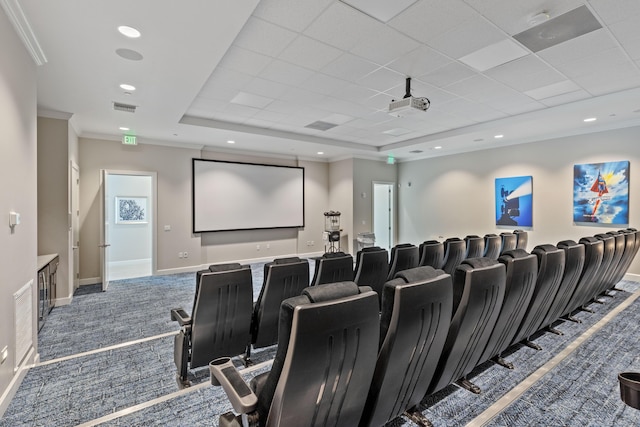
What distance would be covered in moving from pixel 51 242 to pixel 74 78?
8.03ft

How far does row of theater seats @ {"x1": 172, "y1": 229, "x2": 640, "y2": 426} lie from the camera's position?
1168 millimetres

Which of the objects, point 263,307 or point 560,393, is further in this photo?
point 263,307

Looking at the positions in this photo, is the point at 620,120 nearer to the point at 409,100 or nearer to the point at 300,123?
the point at 409,100

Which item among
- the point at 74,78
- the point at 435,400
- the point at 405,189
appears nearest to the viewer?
the point at 435,400

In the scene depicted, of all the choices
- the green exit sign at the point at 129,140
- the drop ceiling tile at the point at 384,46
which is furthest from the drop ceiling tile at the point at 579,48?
the green exit sign at the point at 129,140

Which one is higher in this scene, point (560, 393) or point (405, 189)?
point (405, 189)

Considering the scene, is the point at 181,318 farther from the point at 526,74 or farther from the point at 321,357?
the point at 526,74

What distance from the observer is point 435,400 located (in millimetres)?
2146

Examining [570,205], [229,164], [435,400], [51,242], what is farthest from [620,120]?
[51,242]

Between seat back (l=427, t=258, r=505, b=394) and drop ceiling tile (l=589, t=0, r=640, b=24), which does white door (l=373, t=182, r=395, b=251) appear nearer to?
drop ceiling tile (l=589, t=0, r=640, b=24)

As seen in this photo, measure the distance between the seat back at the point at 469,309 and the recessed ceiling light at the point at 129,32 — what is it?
3.06m

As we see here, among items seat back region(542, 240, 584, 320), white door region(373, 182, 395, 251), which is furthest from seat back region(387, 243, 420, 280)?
white door region(373, 182, 395, 251)

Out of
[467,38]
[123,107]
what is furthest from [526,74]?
[123,107]

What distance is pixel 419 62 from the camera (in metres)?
3.42
